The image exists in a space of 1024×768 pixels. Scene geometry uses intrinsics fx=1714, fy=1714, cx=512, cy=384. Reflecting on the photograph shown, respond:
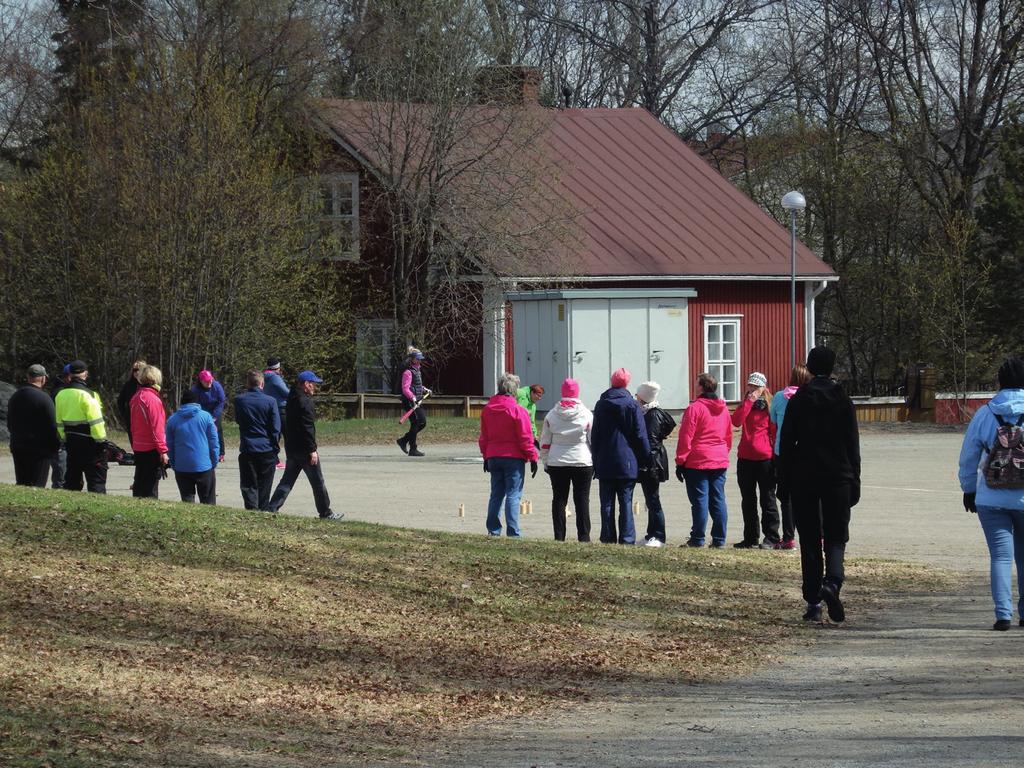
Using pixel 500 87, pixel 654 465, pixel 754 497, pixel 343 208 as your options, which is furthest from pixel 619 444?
pixel 343 208

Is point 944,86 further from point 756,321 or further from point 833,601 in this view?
point 833,601

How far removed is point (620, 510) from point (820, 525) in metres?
4.45

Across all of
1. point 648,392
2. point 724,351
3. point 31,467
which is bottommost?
point 31,467

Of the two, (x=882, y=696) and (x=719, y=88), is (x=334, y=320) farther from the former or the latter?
(x=882, y=696)

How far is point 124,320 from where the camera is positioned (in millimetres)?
34969

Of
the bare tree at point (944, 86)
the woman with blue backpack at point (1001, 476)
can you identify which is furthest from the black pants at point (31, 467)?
the bare tree at point (944, 86)

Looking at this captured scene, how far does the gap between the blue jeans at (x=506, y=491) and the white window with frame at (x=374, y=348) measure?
913 inches

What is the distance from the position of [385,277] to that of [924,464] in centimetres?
1604

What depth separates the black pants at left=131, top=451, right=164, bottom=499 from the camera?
55.9 ft

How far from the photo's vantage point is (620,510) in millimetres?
15961

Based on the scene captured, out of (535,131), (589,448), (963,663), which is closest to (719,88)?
(535,131)

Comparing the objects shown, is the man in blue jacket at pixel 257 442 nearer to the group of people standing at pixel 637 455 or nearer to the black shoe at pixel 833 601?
the group of people standing at pixel 637 455

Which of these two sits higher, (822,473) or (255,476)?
(822,473)

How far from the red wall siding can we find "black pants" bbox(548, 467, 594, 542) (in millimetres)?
24357
